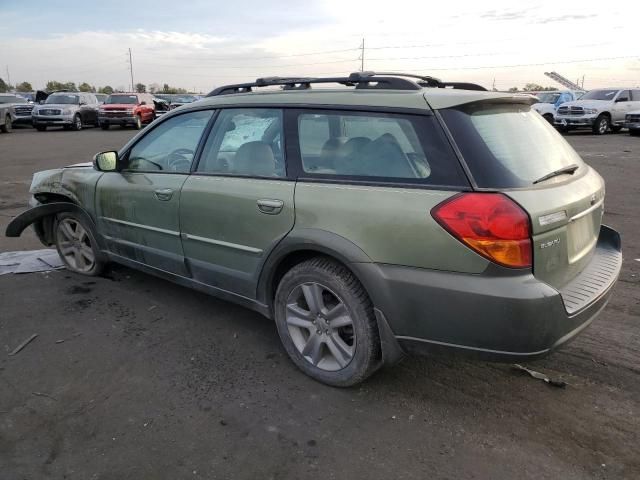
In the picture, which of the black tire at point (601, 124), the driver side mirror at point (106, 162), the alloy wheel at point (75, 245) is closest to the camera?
the driver side mirror at point (106, 162)

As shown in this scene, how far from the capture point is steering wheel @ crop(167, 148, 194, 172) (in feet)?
12.4

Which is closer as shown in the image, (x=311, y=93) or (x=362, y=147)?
(x=362, y=147)

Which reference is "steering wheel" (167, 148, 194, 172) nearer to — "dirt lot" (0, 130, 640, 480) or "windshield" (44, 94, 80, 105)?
"dirt lot" (0, 130, 640, 480)

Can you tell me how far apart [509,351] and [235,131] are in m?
2.22

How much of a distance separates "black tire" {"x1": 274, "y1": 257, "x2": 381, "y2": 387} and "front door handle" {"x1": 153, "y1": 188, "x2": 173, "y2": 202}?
3.83 feet

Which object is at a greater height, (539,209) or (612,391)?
(539,209)

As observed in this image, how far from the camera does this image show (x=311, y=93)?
3.21 meters

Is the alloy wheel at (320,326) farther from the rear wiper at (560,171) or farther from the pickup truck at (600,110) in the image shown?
the pickup truck at (600,110)

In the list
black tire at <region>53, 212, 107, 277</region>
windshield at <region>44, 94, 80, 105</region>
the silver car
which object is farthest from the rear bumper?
windshield at <region>44, 94, 80, 105</region>

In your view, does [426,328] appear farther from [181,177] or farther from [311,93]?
[181,177]

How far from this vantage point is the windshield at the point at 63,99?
2528 cm

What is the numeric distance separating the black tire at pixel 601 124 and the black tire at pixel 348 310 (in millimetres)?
22779

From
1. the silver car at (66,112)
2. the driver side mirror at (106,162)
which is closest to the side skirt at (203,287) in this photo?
the driver side mirror at (106,162)

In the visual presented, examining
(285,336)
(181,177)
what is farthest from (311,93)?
(285,336)
